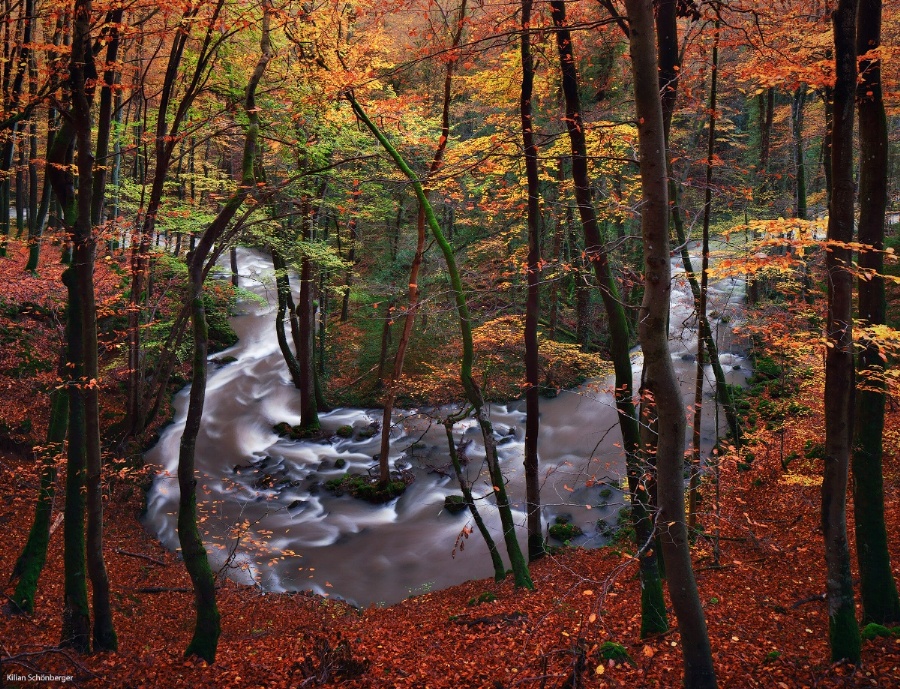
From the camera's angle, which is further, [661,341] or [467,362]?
[467,362]

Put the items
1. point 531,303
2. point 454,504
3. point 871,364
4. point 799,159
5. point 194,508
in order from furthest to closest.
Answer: point 799,159 < point 454,504 < point 531,303 < point 194,508 < point 871,364

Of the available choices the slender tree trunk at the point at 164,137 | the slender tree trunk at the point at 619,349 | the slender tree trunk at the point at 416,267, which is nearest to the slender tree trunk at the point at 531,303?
the slender tree trunk at the point at 619,349

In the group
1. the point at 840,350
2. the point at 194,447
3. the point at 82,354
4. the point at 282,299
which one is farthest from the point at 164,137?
the point at 282,299

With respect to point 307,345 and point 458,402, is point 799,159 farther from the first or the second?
point 307,345

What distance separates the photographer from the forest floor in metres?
4.95

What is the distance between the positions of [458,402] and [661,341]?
14865 mm

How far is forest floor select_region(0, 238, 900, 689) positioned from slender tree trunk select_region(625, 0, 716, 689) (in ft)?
1.85

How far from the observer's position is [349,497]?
45.2ft

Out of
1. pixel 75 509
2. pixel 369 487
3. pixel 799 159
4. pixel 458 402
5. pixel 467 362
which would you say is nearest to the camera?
pixel 75 509

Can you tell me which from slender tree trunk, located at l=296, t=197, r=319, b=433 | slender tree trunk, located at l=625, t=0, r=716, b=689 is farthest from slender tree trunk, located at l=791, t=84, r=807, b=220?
slender tree trunk, located at l=625, t=0, r=716, b=689

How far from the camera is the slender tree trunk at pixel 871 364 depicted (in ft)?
16.5

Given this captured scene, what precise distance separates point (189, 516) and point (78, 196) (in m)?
3.44

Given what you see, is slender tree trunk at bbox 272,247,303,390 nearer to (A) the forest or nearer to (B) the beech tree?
(A) the forest

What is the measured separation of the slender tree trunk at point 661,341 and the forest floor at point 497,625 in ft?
1.85
